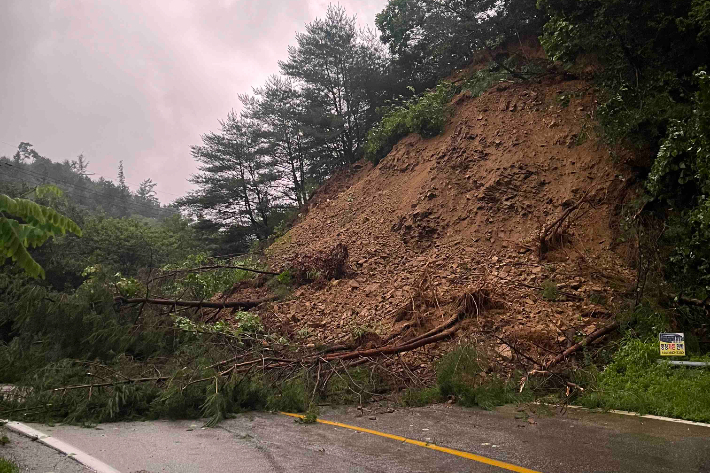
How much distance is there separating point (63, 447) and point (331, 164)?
21.1m

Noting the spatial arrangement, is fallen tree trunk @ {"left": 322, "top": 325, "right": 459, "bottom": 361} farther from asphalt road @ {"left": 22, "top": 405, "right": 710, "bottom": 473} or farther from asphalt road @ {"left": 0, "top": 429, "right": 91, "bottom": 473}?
asphalt road @ {"left": 0, "top": 429, "right": 91, "bottom": 473}

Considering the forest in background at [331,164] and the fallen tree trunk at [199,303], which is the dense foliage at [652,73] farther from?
the fallen tree trunk at [199,303]

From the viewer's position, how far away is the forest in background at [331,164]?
809 cm

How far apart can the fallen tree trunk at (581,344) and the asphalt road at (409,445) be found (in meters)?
1.38

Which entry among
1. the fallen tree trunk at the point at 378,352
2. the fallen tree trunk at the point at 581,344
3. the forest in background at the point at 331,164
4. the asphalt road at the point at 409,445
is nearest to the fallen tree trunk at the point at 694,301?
the forest in background at the point at 331,164

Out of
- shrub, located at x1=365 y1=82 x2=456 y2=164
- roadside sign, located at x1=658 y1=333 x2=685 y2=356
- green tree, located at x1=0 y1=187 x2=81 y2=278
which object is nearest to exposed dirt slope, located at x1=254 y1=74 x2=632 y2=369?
shrub, located at x1=365 y1=82 x2=456 y2=164

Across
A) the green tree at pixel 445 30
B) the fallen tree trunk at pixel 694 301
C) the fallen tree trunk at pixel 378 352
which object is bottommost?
the fallen tree trunk at pixel 378 352

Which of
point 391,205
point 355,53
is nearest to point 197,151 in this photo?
point 355,53

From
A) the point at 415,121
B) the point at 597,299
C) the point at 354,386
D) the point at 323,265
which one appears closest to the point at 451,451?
the point at 354,386

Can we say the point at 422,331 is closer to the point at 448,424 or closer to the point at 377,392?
the point at 377,392

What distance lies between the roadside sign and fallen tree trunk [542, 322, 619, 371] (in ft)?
4.36

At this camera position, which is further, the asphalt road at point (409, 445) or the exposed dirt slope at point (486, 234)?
the exposed dirt slope at point (486, 234)

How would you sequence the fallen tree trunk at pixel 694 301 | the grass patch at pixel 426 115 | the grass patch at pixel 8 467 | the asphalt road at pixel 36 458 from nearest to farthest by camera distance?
the grass patch at pixel 8 467 < the asphalt road at pixel 36 458 < the fallen tree trunk at pixel 694 301 < the grass patch at pixel 426 115

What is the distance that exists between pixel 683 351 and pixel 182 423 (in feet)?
23.3
